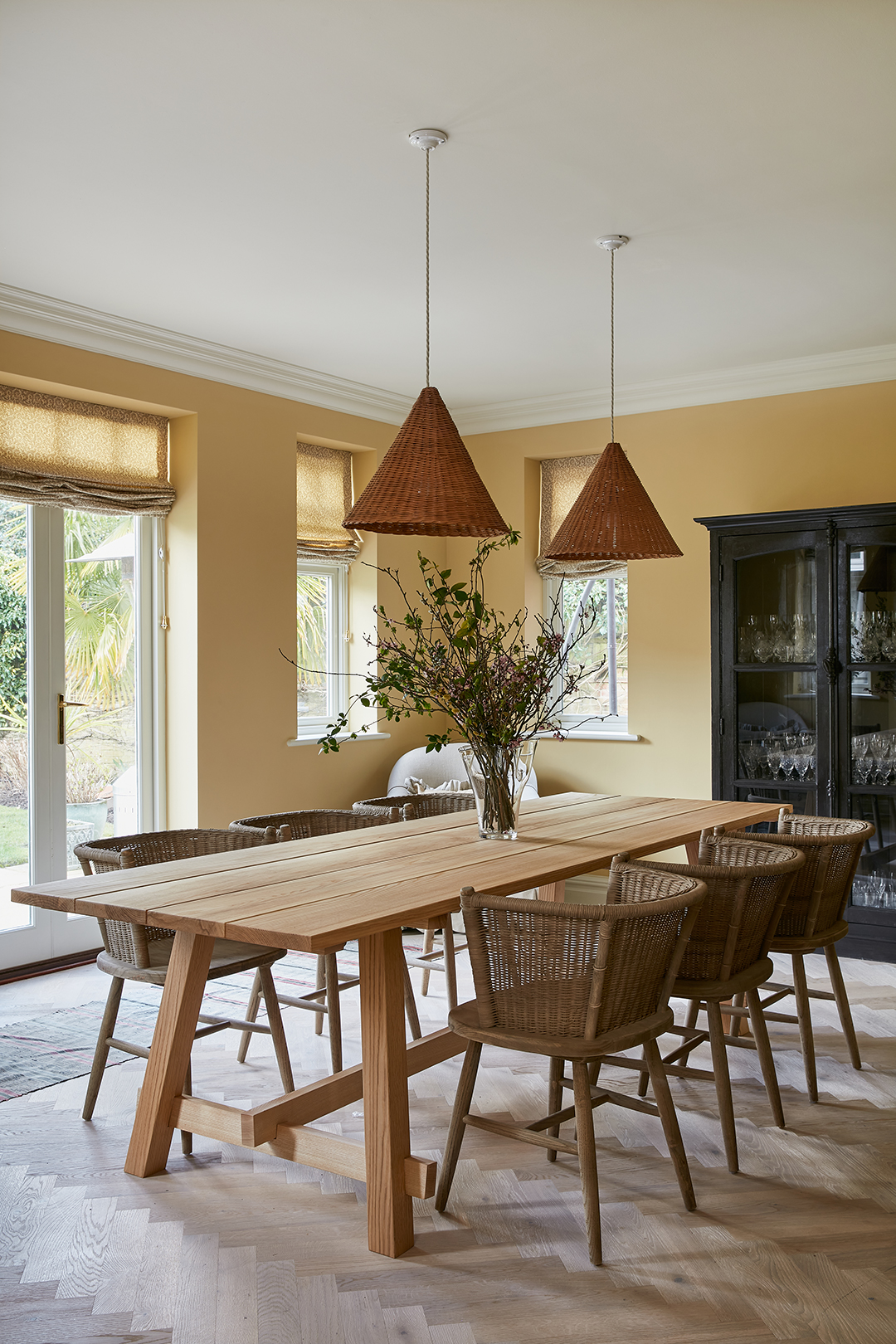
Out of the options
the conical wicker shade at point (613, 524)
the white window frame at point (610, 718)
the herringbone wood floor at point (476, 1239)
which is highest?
the conical wicker shade at point (613, 524)

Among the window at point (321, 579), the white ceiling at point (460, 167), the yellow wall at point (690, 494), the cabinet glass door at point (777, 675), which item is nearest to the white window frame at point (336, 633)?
the window at point (321, 579)

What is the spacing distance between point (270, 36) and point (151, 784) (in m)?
3.45

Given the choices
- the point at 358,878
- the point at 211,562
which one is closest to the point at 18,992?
the point at 211,562

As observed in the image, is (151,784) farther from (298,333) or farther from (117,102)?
(117,102)

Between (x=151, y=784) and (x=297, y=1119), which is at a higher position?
(x=151, y=784)

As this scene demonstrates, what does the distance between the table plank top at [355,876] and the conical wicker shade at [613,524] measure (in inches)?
34.4

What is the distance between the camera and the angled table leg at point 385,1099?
2.36 m

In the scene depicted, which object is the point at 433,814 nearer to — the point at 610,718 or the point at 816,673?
the point at 816,673

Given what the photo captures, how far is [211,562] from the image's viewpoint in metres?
5.18

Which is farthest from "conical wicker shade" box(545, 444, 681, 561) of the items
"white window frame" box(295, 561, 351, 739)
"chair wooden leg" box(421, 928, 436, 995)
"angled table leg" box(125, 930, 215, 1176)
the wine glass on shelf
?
"white window frame" box(295, 561, 351, 739)

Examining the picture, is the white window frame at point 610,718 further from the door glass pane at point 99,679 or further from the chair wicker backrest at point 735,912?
the chair wicker backrest at point 735,912

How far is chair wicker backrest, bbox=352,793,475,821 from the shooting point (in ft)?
13.5

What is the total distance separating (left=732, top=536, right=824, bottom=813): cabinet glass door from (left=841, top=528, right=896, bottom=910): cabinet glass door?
16cm

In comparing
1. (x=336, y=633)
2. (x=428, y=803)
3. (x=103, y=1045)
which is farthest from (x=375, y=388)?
(x=103, y=1045)
